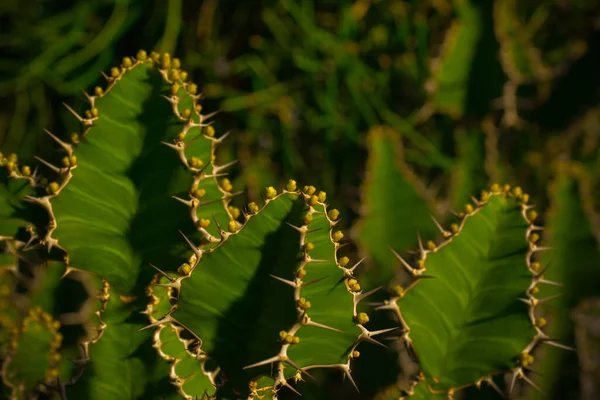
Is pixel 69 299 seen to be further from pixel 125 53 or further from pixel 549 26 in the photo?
pixel 549 26

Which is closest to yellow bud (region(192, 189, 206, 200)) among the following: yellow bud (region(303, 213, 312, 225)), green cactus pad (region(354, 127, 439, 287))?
yellow bud (region(303, 213, 312, 225))

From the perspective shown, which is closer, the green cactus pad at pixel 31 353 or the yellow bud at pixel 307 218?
the yellow bud at pixel 307 218

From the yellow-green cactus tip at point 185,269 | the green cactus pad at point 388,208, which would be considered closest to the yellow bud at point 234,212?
the yellow-green cactus tip at point 185,269

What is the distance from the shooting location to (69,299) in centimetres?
102

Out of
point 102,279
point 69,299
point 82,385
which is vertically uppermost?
point 102,279

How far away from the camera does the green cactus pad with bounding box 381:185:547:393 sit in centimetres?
73

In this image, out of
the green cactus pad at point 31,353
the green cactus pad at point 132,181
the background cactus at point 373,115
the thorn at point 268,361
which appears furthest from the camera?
the background cactus at point 373,115

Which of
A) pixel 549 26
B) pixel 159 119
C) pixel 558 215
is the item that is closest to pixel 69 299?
pixel 159 119

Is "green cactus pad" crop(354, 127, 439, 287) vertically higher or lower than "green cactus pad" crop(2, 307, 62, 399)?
higher

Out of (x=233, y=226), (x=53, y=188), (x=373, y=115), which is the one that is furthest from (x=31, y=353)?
(x=373, y=115)

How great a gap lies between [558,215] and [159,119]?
77 cm

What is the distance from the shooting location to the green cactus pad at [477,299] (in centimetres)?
73

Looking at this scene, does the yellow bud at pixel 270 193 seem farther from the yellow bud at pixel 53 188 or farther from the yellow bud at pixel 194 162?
the yellow bud at pixel 53 188

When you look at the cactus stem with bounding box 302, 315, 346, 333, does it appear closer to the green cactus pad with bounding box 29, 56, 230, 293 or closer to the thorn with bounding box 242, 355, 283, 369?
the thorn with bounding box 242, 355, 283, 369
